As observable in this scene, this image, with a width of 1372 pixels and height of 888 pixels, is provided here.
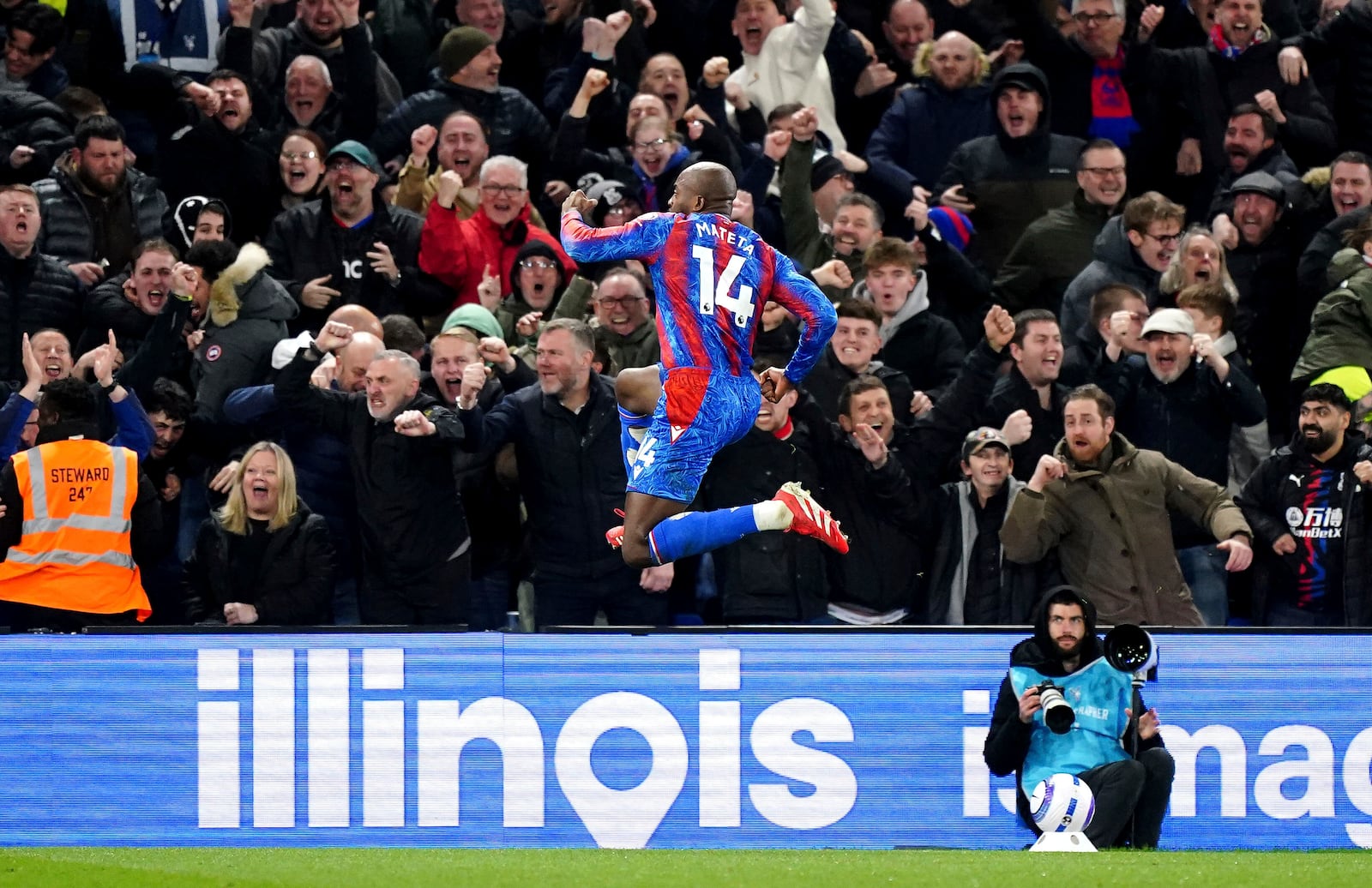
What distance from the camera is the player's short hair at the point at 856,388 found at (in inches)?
442

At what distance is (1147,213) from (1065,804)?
4.35m

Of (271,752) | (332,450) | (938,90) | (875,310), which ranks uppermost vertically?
(938,90)

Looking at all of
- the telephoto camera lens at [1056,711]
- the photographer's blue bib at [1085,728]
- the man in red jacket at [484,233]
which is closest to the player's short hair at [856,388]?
the photographer's blue bib at [1085,728]

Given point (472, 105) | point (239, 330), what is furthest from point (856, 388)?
point (472, 105)

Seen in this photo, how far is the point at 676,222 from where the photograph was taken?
28.5 ft

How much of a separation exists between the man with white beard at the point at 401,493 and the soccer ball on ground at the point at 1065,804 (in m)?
3.26

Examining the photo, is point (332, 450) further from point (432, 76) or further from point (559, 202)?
point (432, 76)

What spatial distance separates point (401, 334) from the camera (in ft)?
38.6

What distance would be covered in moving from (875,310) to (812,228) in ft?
4.38

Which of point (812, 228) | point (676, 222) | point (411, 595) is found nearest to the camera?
point (676, 222)

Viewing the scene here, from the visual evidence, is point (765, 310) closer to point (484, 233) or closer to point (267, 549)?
point (484, 233)

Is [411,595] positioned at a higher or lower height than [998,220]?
lower

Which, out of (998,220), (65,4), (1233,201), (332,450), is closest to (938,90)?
(998,220)

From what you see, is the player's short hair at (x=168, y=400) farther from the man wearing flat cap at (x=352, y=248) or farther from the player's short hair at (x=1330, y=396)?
the player's short hair at (x=1330, y=396)
